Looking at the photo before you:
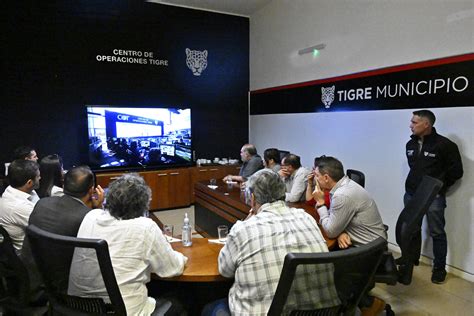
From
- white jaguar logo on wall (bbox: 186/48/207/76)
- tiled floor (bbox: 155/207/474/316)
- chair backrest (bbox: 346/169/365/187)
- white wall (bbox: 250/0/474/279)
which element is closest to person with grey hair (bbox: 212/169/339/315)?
tiled floor (bbox: 155/207/474/316)

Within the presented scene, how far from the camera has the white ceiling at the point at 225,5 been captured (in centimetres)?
589

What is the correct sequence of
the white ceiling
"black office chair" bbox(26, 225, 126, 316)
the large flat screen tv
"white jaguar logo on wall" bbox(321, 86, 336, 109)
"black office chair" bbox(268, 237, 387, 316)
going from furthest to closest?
the white ceiling < the large flat screen tv < "white jaguar logo on wall" bbox(321, 86, 336, 109) < "black office chair" bbox(26, 225, 126, 316) < "black office chair" bbox(268, 237, 387, 316)

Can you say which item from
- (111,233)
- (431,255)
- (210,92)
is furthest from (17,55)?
(431,255)

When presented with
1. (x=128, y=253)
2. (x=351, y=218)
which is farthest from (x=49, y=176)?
(x=351, y=218)

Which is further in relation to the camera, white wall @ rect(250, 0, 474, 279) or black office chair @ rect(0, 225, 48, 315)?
white wall @ rect(250, 0, 474, 279)

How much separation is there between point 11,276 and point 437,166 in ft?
11.5

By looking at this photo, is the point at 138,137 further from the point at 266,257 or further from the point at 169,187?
the point at 266,257

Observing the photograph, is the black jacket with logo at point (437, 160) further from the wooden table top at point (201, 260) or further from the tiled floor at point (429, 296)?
the wooden table top at point (201, 260)

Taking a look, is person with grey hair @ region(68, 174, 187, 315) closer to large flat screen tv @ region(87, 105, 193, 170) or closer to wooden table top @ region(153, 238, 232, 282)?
wooden table top @ region(153, 238, 232, 282)

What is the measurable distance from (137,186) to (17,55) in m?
4.48

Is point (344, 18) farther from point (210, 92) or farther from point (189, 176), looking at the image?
point (189, 176)

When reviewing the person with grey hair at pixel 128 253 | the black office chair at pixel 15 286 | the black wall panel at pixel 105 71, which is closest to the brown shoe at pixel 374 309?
the person with grey hair at pixel 128 253

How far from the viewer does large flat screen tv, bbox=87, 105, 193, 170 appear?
5.27 meters

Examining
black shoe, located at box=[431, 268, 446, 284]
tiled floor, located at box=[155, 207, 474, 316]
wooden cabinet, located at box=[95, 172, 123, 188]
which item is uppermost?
wooden cabinet, located at box=[95, 172, 123, 188]
